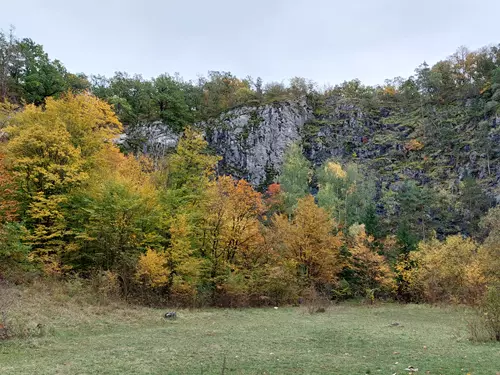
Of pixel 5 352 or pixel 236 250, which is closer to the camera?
pixel 5 352

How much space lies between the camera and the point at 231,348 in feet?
37.2

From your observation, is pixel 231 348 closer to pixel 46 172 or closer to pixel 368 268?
pixel 46 172

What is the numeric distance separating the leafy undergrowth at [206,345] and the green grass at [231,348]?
3cm

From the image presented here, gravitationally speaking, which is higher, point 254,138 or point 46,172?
point 254,138

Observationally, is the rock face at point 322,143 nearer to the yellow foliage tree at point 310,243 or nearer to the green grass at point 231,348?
the yellow foliage tree at point 310,243

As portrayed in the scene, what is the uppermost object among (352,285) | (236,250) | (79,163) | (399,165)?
(399,165)

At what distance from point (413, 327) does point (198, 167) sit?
59.1 feet

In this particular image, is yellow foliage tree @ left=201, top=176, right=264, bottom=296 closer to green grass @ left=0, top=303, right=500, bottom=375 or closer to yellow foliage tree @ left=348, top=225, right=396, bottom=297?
green grass @ left=0, top=303, right=500, bottom=375

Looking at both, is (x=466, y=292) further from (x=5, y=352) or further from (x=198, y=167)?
(x=5, y=352)

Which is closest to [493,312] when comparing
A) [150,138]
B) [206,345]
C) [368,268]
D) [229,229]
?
[206,345]

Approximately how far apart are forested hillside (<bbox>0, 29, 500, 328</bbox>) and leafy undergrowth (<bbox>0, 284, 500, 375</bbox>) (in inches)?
200

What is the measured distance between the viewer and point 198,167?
1102 inches

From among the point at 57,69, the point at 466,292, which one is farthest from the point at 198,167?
the point at 57,69

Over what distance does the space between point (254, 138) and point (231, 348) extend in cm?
6210
